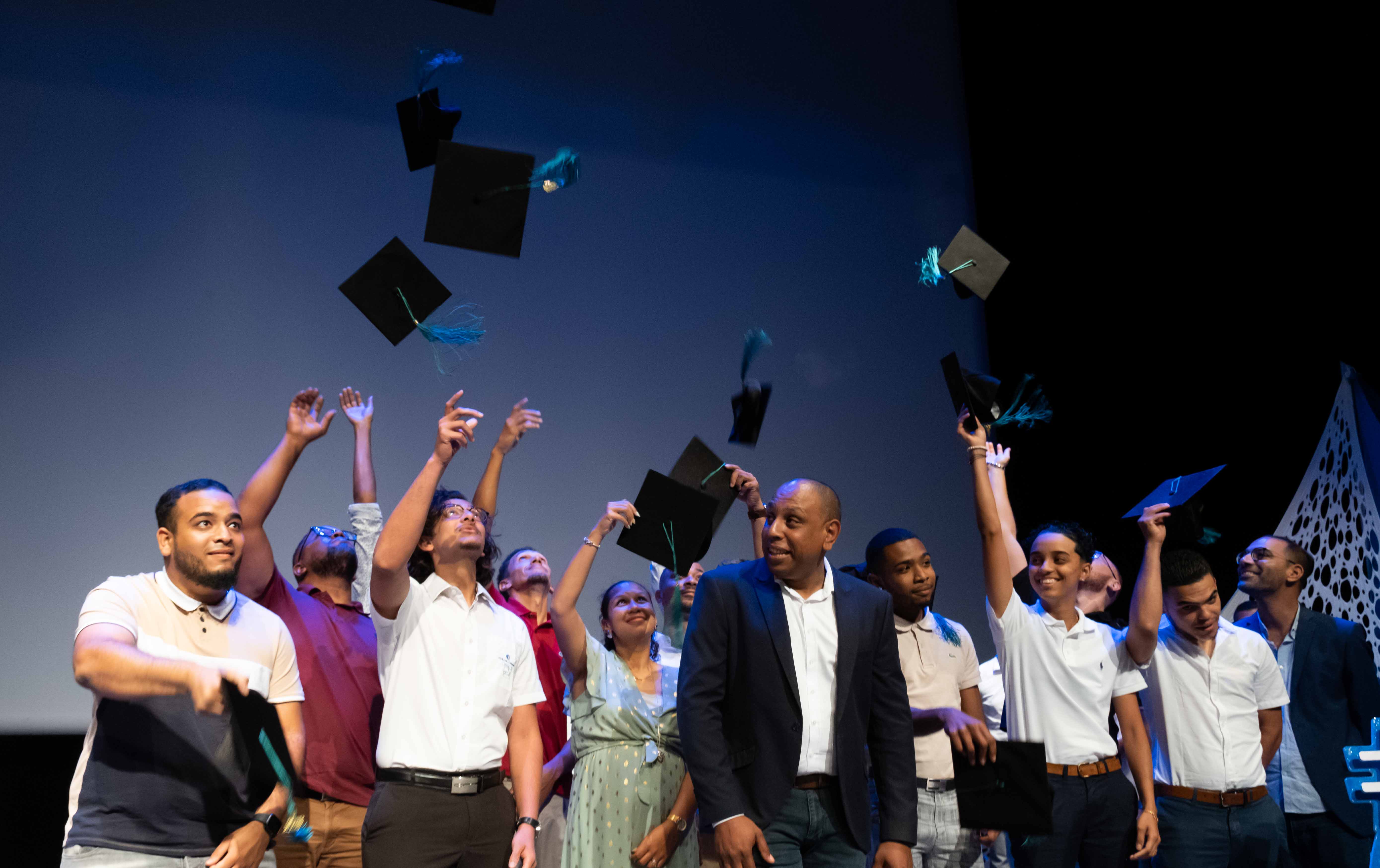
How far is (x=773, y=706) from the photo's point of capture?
7.89 ft

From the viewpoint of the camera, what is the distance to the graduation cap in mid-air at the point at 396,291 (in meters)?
3.19

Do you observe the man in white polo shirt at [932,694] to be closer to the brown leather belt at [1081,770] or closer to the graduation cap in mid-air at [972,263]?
the brown leather belt at [1081,770]

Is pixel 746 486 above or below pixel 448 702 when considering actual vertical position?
above

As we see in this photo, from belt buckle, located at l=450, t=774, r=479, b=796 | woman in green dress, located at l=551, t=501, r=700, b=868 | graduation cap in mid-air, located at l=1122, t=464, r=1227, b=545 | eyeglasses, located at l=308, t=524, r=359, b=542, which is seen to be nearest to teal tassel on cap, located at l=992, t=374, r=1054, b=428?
graduation cap in mid-air, located at l=1122, t=464, r=1227, b=545

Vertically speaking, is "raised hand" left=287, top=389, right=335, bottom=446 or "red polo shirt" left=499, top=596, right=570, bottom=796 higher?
"raised hand" left=287, top=389, right=335, bottom=446

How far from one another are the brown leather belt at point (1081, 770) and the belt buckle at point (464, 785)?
1.53 m

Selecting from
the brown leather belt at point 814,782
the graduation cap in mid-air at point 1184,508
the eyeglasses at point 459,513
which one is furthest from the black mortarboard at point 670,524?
the graduation cap in mid-air at point 1184,508

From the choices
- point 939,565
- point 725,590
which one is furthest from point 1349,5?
point 725,590

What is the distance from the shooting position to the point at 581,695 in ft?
9.21

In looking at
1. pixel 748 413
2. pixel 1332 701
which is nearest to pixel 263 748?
pixel 748 413

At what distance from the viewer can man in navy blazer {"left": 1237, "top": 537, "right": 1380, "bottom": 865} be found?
11.4ft

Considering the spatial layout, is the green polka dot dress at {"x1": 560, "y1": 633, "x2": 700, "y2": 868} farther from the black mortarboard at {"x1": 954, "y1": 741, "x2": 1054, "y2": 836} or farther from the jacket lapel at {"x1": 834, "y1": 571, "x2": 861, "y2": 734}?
the black mortarboard at {"x1": 954, "y1": 741, "x2": 1054, "y2": 836}

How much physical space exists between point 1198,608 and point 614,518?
1.85 m

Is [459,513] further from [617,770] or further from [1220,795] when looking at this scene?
[1220,795]
